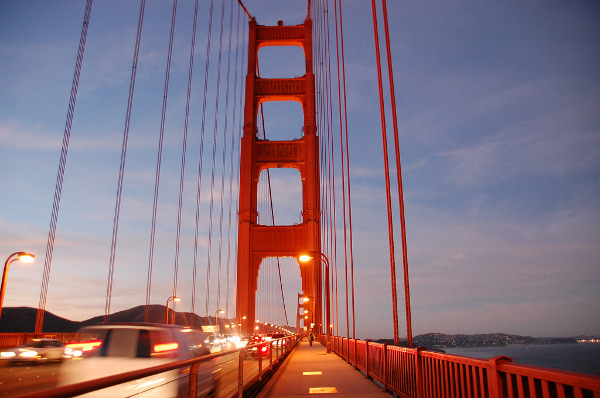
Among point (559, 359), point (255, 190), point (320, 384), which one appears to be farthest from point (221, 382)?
point (559, 359)

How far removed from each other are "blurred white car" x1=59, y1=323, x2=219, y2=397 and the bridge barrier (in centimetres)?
252

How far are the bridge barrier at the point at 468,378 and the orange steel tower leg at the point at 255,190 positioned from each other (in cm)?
2548

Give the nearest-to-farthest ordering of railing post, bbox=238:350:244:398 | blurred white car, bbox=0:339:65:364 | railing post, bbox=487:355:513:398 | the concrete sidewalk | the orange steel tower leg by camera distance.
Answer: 1. railing post, bbox=487:355:513:398
2. railing post, bbox=238:350:244:398
3. the concrete sidewalk
4. blurred white car, bbox=0:339:65:364
5. the orange steel tower leg

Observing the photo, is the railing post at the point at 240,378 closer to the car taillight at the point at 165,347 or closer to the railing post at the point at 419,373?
the car taillight at the point at 165,347

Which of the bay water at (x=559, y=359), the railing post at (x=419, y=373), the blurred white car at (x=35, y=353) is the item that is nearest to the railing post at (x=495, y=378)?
the railing post at (x=419, y=373)

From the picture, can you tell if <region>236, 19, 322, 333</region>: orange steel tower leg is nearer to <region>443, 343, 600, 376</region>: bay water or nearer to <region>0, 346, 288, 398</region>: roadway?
<region>443, 343, 600, 376</region>: bay water

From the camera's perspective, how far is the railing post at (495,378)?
143 inches

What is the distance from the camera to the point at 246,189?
116 ft

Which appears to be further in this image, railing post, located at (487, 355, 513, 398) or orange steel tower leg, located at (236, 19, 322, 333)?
orange steel tower leg, located at (236, 19, 322, 333)

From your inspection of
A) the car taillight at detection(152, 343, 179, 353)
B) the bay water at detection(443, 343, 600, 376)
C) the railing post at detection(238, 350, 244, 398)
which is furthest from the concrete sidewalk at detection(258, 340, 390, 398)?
the bay water at detection(443, 343, 600, 376)

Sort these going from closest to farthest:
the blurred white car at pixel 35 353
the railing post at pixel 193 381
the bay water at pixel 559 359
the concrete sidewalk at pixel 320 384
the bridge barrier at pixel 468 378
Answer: the bridge barrier at pixel 468 378
the railing post at pixel 193 381
the concrete sidewalk at pixel 320 384
the blurred white car at pixel 35 353
the bay water at pixel 559 359

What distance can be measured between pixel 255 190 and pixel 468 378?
33.2 metres

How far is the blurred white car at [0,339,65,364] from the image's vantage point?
1552cm

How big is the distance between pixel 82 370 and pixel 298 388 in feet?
15.3
